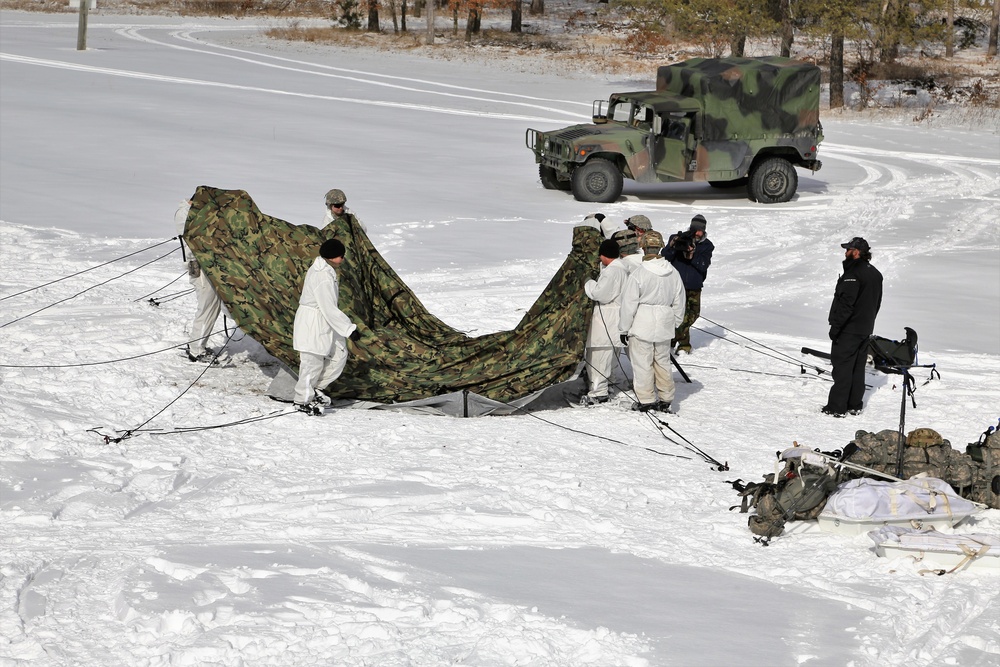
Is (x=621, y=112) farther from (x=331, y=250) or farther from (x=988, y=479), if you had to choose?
(x=988, y=479)

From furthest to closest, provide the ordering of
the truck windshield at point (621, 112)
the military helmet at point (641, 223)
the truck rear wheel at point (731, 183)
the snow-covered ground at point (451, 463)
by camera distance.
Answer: the truck rear wheel at point (731, 183) < the truck windshield at point (621, 112) < the military helmet at point (641, 223) < the snow-covered ground at point (451, 463)

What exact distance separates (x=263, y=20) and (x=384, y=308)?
1773 inches

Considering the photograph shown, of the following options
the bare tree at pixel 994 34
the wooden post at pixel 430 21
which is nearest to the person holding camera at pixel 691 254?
the wooden post at pixel 430 21

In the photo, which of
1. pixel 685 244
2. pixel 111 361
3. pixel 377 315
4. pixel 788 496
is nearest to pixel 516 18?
pixel 685 244

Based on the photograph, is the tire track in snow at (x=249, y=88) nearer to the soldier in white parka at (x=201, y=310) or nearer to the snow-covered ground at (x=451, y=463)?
the snow-covered ground at (x=451, y=463)

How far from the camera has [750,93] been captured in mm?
18656

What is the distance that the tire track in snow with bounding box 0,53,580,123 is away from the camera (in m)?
27.2

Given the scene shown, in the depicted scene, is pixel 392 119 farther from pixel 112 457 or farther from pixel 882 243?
pixel 112 457

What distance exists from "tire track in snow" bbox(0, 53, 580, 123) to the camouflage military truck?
7532 millimetres

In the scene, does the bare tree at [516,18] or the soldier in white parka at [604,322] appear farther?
the bare tree at [516,18]

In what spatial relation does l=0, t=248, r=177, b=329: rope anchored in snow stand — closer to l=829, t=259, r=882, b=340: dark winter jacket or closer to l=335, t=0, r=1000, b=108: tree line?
l=829, t=259, r=882, b=340: dark winter jacket

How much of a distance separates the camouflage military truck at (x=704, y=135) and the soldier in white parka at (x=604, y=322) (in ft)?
28.9

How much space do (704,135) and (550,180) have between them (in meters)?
2.58

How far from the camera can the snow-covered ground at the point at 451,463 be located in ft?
18.1
